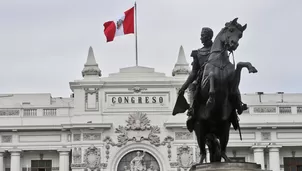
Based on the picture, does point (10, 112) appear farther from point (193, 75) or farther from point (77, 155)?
point (193, 75)

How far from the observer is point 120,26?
4706 centimetres

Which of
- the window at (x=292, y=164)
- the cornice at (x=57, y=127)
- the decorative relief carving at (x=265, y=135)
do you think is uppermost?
the cornice at (x=57, y=127)

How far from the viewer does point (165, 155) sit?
147 feet

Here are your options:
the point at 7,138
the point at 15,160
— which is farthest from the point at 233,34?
the point at 7,138

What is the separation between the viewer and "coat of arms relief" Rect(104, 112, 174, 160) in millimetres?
44750

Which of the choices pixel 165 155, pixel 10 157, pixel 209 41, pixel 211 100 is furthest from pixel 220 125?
pixel 10 157

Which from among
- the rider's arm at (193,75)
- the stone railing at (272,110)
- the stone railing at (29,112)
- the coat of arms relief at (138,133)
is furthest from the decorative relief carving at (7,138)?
the rider's arm at (193,75)

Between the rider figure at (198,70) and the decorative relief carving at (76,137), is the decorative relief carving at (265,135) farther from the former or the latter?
the rider figure at (198,70)

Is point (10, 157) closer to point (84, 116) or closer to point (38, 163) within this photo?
point (38, 163)

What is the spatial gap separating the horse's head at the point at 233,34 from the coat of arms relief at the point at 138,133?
31.9 m

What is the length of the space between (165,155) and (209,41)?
31.1m

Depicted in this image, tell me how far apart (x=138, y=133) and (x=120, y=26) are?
23.8 feet

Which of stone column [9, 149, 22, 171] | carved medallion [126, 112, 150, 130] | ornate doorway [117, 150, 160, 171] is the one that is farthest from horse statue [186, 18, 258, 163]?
stone column [9, 149, 22, 171]

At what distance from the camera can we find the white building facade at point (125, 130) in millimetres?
44688
